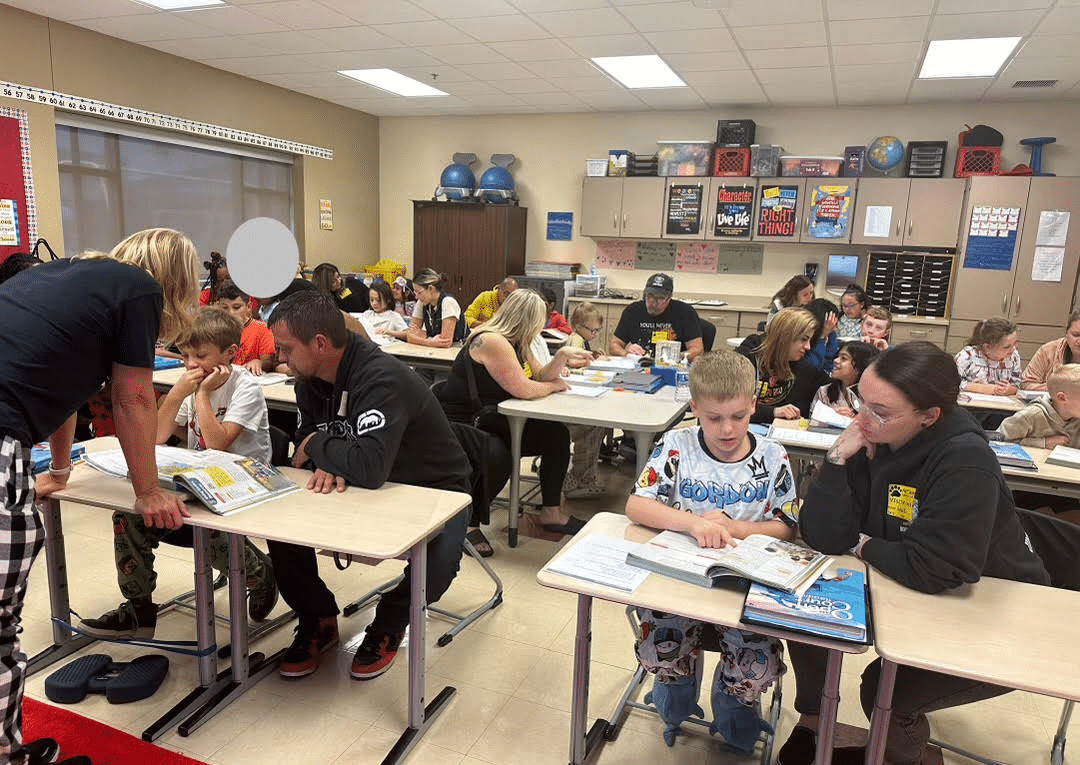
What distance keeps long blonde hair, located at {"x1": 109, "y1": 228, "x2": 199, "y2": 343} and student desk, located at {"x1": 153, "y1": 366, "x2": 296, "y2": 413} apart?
4.57 feet

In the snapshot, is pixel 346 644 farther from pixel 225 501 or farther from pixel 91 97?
pixel 91 97

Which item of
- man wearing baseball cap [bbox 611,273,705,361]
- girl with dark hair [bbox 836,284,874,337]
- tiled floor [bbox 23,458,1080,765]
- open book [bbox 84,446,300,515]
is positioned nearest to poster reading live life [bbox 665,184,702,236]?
girl with dark hair [bbox 836,284,874,337]

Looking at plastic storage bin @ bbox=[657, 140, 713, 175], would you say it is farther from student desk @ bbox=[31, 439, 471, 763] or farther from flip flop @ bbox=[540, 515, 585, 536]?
student desk @ bbox=[31, 439, 471, 763]

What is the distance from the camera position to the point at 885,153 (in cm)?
680

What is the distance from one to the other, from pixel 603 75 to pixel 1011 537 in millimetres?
5423

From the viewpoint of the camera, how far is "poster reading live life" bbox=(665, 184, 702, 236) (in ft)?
23.9

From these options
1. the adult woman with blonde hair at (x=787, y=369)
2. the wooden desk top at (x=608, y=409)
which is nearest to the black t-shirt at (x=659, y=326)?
the adult woman with blonde hair at (x=787, y=369)

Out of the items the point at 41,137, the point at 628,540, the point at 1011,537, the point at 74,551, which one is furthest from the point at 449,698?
the point at 41,137

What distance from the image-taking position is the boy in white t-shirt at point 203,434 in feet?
7.65

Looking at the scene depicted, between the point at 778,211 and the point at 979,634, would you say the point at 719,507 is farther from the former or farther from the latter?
the point at 778,211

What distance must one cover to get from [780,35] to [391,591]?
4406 mm

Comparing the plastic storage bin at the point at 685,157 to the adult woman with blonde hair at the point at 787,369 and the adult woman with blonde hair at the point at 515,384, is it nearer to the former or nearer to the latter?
the adult woman with blonde hair at the point at 787,369

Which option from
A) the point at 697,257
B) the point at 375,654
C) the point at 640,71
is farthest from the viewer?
the point at 697,257

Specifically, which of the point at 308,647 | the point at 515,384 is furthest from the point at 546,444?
the point at 308,647
